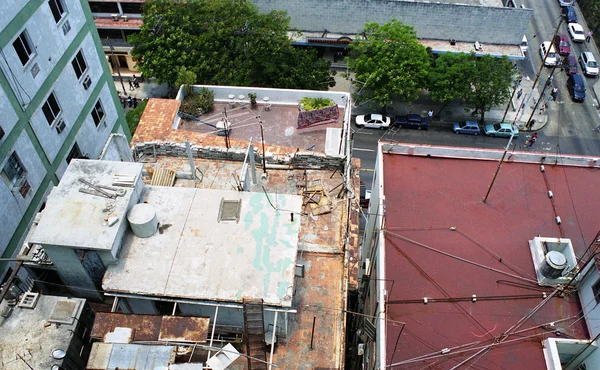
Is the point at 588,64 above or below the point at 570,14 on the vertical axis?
below

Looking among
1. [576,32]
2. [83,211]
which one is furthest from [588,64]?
[83,211]

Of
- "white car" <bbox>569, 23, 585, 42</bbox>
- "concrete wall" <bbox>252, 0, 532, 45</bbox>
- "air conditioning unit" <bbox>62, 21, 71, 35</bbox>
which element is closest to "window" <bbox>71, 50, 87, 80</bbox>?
"air conditioning unit" <bbox>62, 21, 71, 35</bbox>

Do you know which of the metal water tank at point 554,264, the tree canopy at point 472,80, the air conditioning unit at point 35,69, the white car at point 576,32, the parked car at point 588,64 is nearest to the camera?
the metal water tank at point 554,264

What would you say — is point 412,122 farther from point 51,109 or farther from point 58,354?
point 58,354

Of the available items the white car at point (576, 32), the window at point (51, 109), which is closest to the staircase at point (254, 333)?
the window at point (51, 109)

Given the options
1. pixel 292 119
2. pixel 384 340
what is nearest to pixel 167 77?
pixel 292 119

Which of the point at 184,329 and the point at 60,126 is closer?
the point at 184,329

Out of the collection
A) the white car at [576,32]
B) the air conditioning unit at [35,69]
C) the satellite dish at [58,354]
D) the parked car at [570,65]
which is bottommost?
the satellite dish at [58,354]

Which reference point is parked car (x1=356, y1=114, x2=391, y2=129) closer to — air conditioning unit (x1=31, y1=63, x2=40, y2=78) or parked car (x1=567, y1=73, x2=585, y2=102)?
parked car (x1=567, y1=73, x2=585, y2=102)

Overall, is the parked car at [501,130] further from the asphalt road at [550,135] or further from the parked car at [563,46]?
the parked car at [563,46]
